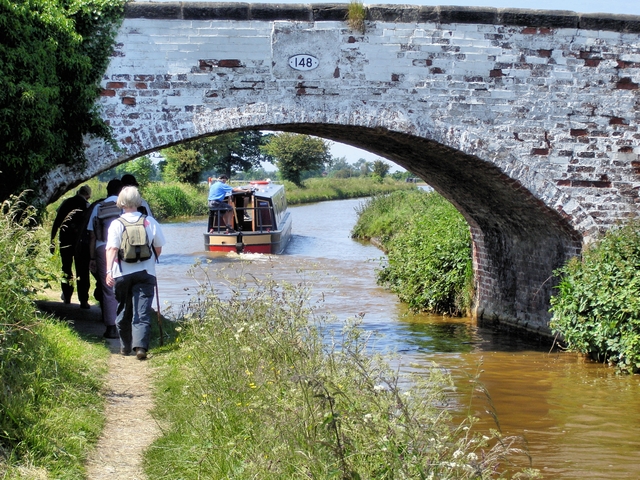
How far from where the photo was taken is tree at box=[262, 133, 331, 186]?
5722cm

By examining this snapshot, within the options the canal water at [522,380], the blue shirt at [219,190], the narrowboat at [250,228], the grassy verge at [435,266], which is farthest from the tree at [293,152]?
the grassy verge at [435,266]

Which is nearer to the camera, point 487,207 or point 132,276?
point 132,276

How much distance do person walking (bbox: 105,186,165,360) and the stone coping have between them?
2379 millimetres

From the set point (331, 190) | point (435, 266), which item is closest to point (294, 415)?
point (435, 266)

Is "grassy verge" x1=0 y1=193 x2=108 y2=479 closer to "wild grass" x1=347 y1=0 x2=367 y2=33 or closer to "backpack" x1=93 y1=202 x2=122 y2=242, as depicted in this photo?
"backpack" x1=93 y1=202 x2=122 y2=242

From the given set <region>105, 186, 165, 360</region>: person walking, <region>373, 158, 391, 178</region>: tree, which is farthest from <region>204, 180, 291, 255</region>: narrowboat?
<region>373, 158, 391, 178</region>: tree

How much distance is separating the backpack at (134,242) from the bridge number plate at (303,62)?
2.76 metres

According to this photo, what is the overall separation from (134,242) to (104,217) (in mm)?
1149

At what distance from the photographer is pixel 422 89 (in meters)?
9.84

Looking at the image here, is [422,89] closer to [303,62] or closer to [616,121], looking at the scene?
[303,62]

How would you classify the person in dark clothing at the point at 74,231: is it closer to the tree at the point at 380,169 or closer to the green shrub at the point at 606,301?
the green shrub at the point at 606,301

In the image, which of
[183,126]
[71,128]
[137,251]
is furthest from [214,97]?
[137,251]

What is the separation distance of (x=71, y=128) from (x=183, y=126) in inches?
45.0

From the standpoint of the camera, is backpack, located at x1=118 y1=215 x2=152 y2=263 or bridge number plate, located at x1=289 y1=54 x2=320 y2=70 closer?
backpack, located at x1=118 y1=215 x2=152 y2=263
